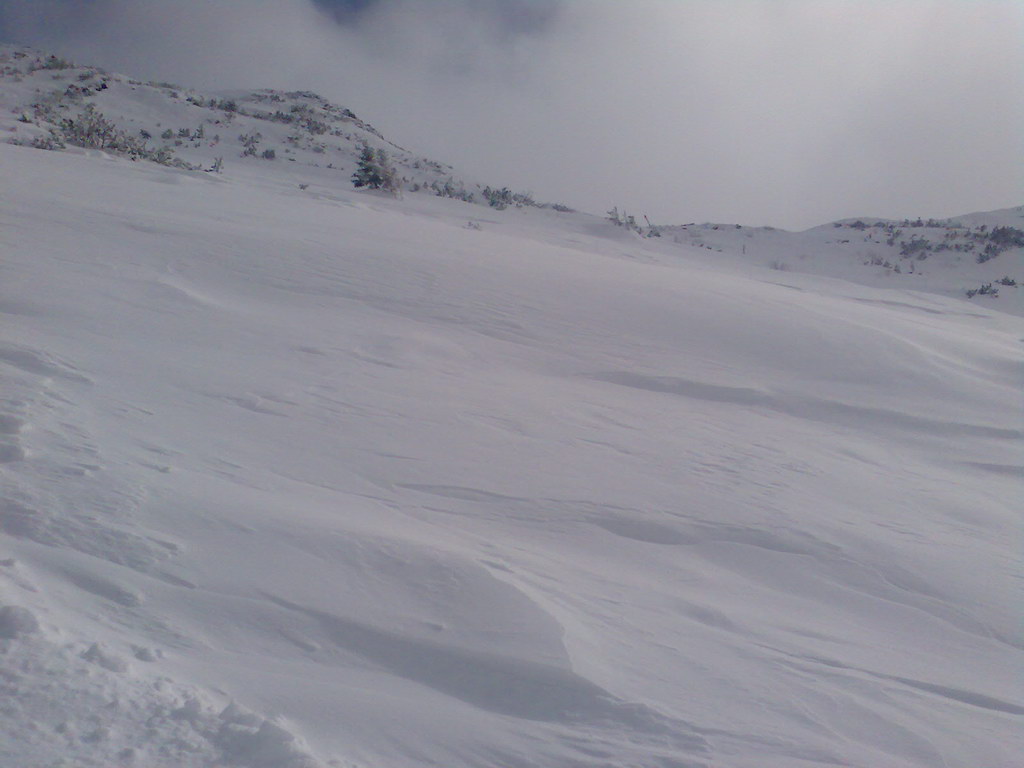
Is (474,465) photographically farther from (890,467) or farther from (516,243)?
(516,243)

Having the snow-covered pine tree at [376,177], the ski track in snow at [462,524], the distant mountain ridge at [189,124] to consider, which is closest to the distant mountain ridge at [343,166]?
the distant mountain ridge at [189,124]

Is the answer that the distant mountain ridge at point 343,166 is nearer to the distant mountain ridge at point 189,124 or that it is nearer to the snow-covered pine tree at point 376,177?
the distant mountain ridge at point 189,124

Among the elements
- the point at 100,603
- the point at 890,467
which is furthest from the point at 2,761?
the point at 890,467

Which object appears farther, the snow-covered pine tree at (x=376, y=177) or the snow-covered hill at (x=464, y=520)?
the snow-covered pine tree at (x=376, y=177)

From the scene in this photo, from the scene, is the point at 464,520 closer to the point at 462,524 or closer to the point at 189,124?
the point at 462,524

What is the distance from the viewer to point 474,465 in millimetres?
2904

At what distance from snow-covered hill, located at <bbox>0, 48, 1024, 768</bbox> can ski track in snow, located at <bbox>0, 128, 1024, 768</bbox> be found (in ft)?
0.04

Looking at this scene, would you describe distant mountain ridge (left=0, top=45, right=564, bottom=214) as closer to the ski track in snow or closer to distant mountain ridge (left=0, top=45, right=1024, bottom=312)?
distant mountain ridge (left=0, top=45, right=1024, bottom=312)

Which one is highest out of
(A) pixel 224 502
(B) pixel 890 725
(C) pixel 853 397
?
(C) pixel 853 397

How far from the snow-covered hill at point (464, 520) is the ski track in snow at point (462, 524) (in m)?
0.01

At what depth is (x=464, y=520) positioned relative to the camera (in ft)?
8.25

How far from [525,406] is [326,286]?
192cm

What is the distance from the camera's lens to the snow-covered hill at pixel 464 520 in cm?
152

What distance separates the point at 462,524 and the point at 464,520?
1.5 inches
